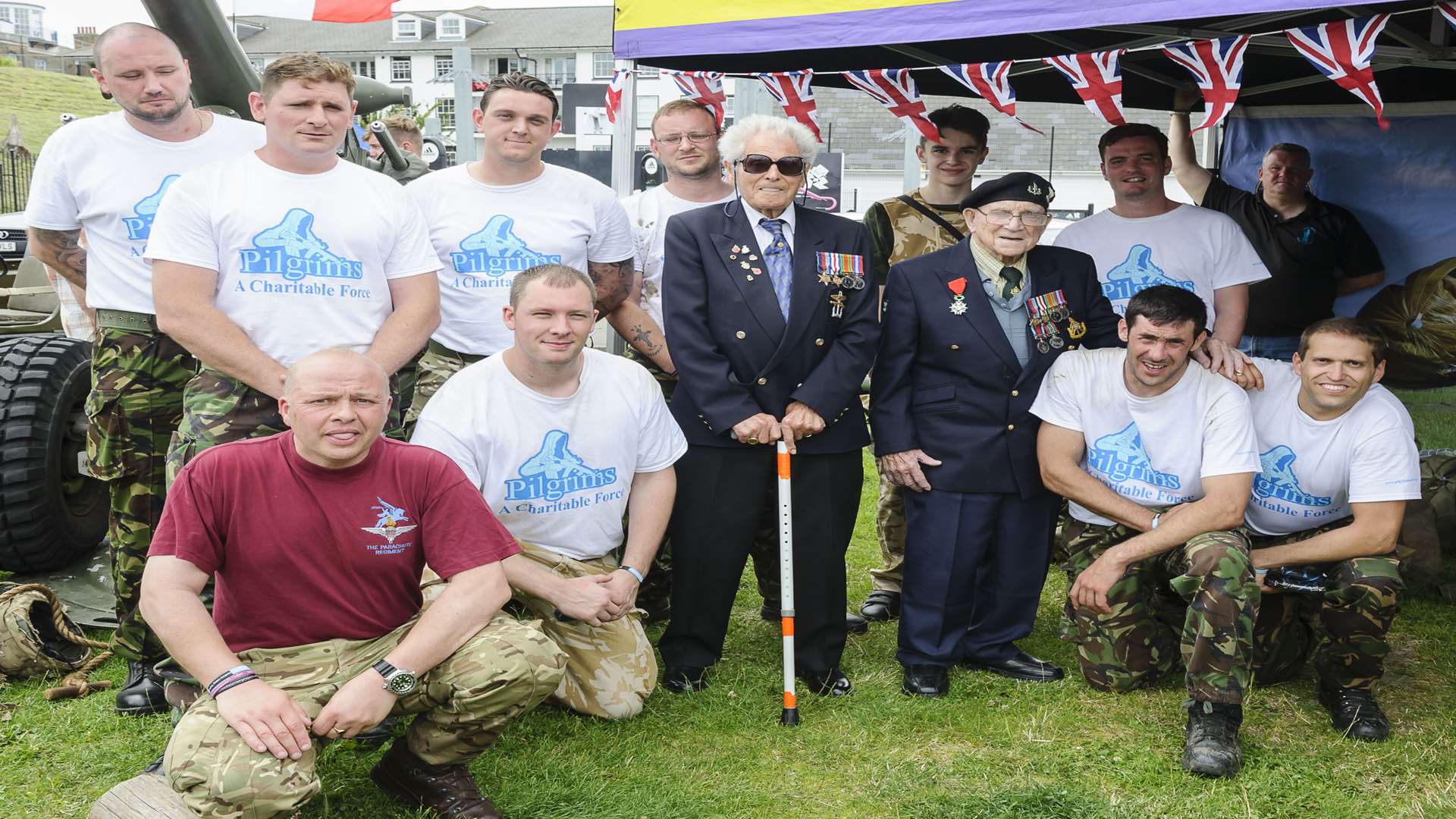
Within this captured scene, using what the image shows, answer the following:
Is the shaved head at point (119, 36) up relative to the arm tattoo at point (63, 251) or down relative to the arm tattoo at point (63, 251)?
up

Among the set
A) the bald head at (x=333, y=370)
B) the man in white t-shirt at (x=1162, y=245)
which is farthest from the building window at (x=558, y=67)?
the bald head at (x=333, y=370)

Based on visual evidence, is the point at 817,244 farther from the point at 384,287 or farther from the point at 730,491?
the point at 384,287

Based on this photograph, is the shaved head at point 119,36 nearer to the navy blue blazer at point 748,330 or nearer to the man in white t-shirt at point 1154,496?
the navy blue blazer at point 748,330

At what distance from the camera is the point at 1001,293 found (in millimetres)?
4098

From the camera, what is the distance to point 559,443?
12.2ft

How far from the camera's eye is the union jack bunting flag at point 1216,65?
354cm

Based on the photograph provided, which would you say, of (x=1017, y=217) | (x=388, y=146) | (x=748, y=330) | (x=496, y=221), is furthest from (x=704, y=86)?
(x=388, y=146)

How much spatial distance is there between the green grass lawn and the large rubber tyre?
0.84 meters

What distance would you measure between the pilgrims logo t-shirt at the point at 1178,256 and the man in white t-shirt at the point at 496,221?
5.89 ft

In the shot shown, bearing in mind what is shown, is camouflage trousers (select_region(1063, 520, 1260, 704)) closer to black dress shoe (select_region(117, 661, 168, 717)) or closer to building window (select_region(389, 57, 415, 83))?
black dress shoe (select_region(117, 661, 168, 717))

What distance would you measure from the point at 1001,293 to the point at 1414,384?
3.22m

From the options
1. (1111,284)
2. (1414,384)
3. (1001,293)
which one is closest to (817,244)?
(1001,293)

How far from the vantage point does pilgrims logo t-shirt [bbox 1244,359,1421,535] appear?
377 centimetres

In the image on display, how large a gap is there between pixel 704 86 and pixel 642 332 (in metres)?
1.06
